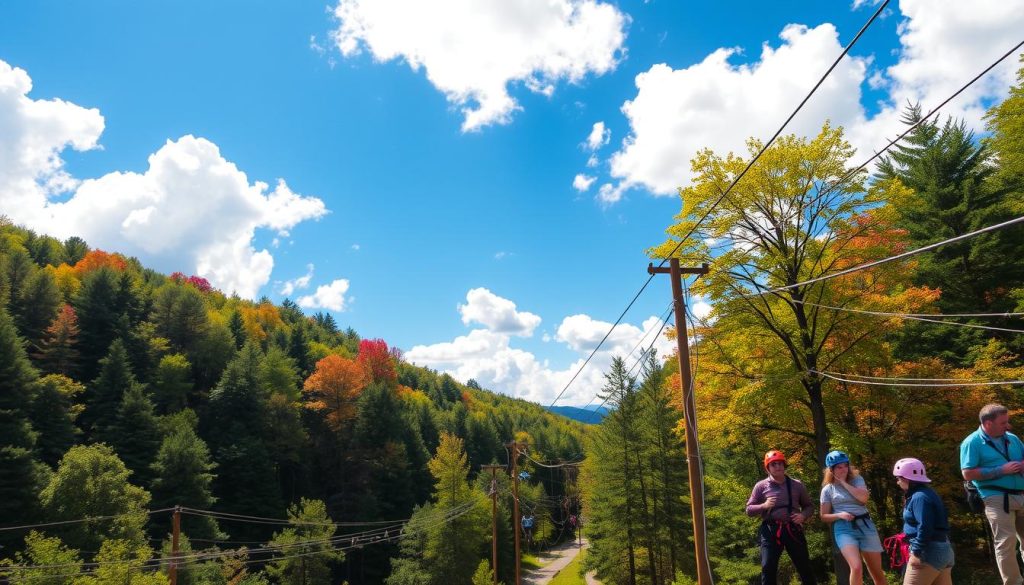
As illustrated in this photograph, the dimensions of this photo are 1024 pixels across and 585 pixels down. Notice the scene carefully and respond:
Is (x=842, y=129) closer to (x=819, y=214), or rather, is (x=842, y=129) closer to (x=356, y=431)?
(x=819, y=214)

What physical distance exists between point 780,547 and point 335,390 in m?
61.2

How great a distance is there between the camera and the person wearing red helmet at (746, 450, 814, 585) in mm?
5683

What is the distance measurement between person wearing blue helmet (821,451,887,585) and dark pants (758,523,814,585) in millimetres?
408

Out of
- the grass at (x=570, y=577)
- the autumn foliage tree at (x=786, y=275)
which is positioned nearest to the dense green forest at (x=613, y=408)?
the autumn foliage tree at (x=786, y=275)

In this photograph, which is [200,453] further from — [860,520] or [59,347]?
[860,520]

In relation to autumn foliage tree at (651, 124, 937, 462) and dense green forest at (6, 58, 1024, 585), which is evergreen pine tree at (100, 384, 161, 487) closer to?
dense green forest at (6, 58, 1024, 585)

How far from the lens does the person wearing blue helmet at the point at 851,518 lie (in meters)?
5.23

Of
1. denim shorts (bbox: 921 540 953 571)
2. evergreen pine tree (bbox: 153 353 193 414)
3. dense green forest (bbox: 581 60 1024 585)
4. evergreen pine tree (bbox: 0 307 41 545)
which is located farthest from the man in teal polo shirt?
evergreen pine tree (bbox: 153 353 193 414)

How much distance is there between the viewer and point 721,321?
14703 millimetres

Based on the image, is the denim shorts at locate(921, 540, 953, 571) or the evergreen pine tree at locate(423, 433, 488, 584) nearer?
the denim shorts at locate(921, 540, 953, 571)

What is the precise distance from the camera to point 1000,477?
5.17 meters

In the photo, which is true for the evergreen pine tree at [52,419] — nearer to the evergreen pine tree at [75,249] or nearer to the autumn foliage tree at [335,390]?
the autumn foliage tree at [335,390]

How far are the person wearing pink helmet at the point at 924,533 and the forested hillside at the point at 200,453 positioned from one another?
24828 mm

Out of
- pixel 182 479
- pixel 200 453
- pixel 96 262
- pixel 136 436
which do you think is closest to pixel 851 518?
pixel 182 479
